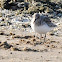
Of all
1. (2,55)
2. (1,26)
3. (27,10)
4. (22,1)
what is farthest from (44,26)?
(22,1)

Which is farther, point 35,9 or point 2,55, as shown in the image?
point 35,9

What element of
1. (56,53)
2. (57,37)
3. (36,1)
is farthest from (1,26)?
(36,1)

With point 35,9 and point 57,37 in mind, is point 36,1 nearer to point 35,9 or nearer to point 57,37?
point 35,9

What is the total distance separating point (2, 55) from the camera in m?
9.96

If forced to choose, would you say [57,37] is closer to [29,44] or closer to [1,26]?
[29,44]

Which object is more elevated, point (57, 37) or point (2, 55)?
point (2, 55)

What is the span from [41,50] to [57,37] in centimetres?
312

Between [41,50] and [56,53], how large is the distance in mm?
683

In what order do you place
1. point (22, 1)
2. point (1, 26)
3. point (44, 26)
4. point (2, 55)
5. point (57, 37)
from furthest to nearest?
point (22, 1)
point (1, 26)
point (57, 37)
point (44, 26)
point (2, 55)

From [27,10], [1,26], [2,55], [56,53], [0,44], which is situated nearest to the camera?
[2,55]

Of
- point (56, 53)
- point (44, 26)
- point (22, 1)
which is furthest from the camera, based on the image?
point (22, 1)

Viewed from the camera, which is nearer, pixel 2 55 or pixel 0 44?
pixel 2 55

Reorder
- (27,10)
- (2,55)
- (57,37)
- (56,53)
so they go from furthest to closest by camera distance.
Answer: (27,10) → (57,37) → (56,53) → (2,55)

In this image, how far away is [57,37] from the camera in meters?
14.1
